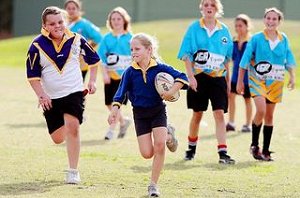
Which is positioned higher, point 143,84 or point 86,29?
point 143,84

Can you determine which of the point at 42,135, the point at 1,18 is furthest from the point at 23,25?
the point at 42,135

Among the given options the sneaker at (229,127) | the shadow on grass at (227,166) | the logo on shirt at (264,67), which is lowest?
the sneaker at (229,127)

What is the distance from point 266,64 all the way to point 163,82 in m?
3.01

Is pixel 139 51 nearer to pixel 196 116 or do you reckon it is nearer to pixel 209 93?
pixel 209 93

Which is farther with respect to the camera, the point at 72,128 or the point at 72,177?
the point at 72,128

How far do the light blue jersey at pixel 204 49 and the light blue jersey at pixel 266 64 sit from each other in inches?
14.5

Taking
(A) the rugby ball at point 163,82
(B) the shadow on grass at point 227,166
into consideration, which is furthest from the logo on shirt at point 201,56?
(A) the rugby ball at point 163,82

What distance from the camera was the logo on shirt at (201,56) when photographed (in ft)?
36.6

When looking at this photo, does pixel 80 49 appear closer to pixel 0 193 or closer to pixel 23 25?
pixel 0 193

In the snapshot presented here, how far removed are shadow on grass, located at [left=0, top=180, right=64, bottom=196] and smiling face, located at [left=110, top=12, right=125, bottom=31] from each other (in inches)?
183

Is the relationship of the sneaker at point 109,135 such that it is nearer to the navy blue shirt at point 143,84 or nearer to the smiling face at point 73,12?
the smiling face at point 73,12

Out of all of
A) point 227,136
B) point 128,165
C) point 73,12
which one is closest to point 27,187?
point 128,165

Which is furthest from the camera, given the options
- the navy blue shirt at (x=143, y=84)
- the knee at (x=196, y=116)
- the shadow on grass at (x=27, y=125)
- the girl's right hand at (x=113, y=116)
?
the shadow on grass at (x=27, y=125)

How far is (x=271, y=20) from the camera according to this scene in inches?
446
